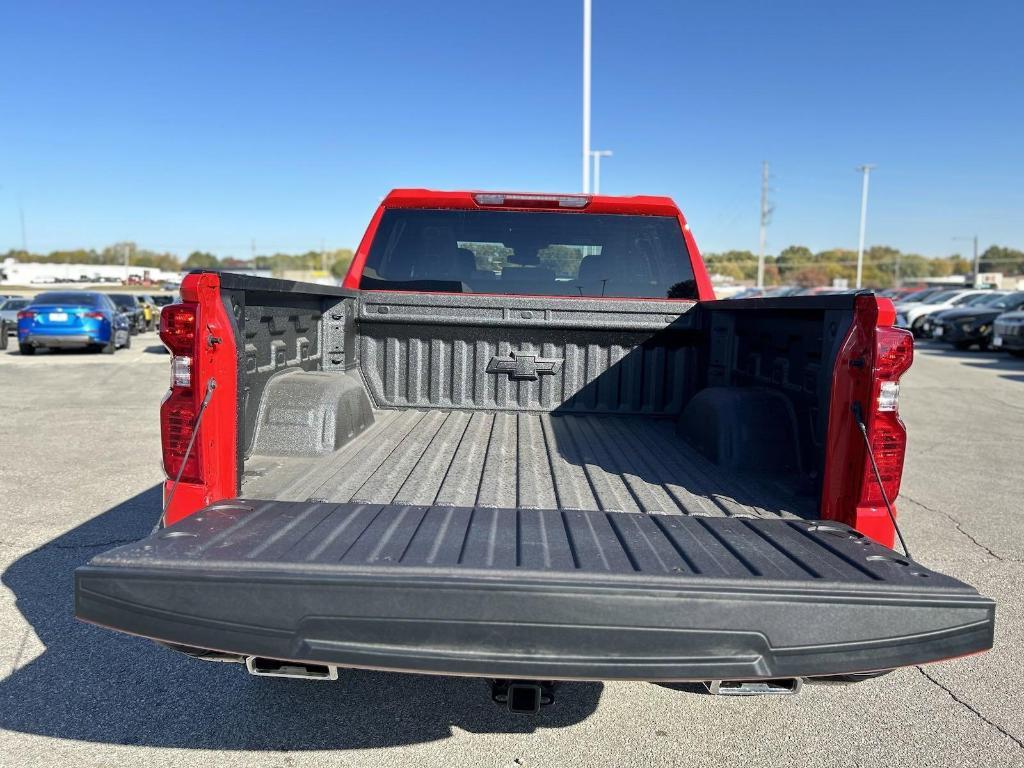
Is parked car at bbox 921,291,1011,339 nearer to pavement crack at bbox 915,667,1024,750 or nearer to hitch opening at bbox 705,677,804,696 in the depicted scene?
pavement crack at bbox 915,667,1024,750

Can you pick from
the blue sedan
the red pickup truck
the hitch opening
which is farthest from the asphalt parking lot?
the blue sedan

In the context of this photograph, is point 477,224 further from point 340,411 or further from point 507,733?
point 507,733

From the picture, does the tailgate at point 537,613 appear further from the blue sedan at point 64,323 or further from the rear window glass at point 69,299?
the rear window glass at point 69,299

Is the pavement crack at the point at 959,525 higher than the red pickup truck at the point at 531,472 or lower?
lower

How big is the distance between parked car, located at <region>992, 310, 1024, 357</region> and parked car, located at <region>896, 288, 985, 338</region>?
8.48 meters

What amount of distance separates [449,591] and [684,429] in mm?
2328

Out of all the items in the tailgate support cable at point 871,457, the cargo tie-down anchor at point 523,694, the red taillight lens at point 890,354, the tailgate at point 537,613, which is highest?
the red taillight lens at point 890,354

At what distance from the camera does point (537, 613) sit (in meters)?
1.98

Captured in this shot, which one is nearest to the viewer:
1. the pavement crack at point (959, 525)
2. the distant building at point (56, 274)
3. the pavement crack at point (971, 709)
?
the pavement crack at point (971, 709)

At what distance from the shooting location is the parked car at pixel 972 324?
900 inches

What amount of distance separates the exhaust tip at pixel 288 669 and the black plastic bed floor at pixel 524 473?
694 millimetres

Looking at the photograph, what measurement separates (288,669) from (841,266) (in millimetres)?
109514

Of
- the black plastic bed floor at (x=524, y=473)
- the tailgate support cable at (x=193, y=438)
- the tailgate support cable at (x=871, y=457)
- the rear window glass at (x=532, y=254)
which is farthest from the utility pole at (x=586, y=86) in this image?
the tailgate support cable at (x=193, y=438)

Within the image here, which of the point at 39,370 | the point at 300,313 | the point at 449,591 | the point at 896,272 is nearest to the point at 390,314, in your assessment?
the point at 300,313
